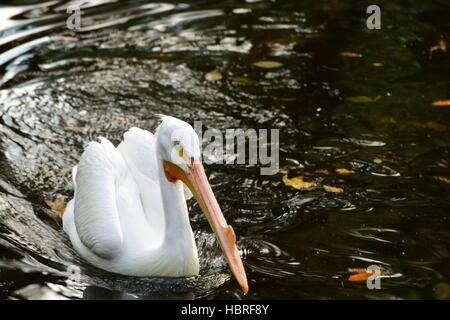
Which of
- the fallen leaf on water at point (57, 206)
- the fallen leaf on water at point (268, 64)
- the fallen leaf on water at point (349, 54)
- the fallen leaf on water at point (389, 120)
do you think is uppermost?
A: the fallen leaf on water at point (349, 54)

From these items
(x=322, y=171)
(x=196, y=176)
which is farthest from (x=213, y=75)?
(x=196, y=176)

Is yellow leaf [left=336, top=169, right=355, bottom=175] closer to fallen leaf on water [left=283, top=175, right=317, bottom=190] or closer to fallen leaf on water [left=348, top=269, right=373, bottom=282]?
fallen leaf on water [left=283, top=175, right=317, bottom=190]

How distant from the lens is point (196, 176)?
4.28m

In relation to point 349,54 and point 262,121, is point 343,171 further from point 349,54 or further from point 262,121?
point 349,54

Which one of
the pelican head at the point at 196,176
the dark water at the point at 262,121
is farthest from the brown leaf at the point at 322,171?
the pelican head at the point at 196,176

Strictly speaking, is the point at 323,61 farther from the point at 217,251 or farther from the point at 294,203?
the point at 217,251

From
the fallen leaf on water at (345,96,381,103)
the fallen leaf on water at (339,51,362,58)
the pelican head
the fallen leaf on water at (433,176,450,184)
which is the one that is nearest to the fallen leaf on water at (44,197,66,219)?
the pelican head

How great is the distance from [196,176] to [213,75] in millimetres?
3142

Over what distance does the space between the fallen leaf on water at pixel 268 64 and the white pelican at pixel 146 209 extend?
101 inches

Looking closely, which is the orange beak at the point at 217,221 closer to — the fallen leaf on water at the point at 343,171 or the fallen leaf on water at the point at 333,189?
the fallen leaf on water at the point at 333,189

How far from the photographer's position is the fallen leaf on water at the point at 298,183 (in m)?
5.58

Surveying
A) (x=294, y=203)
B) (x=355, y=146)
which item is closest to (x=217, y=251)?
(x=294, y=203)

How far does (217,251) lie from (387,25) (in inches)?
172

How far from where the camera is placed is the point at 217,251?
4891 mm
